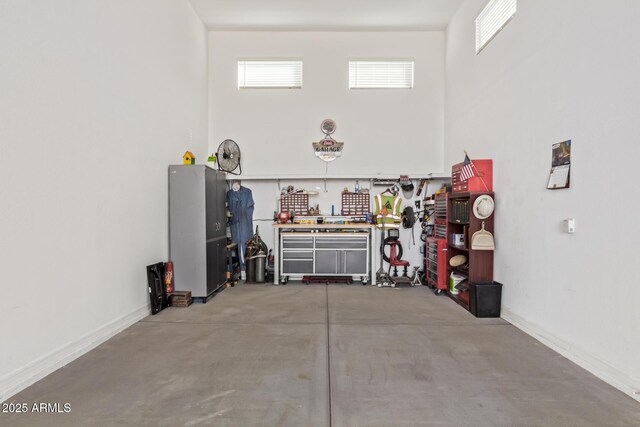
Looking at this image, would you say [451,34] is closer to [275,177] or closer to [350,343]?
[275,177]

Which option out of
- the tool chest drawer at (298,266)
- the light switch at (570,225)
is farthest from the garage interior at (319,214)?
the tool chest drawer at (298,266)

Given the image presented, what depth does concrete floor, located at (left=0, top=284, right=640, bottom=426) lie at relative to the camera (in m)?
1.93

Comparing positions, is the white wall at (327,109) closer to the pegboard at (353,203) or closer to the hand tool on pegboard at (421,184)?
the hand tool on pegboard at (421,184)

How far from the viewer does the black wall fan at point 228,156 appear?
18.9 feet

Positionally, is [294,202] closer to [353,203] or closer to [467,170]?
[353,203]

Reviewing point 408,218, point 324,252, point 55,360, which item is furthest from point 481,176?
point 55,360

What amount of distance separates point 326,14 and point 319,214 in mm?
3463

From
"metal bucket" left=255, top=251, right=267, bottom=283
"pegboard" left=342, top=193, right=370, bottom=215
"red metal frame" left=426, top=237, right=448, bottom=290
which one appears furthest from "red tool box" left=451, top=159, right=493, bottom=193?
"metal bucket" left=255, top=251, right=267, bottom=283

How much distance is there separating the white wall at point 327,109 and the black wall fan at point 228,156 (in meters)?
0.23

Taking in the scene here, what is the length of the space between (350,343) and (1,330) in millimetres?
2591

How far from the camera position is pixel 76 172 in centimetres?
271

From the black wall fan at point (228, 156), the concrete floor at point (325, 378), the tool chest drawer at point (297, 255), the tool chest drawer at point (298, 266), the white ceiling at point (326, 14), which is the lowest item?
the concrete floor at point (325, 378)

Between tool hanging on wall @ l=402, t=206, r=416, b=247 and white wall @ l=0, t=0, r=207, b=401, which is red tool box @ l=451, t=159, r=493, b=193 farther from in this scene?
white wall @ l=0, t=0, r=207, b=401

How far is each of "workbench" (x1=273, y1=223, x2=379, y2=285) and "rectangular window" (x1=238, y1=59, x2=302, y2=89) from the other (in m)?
2.75
